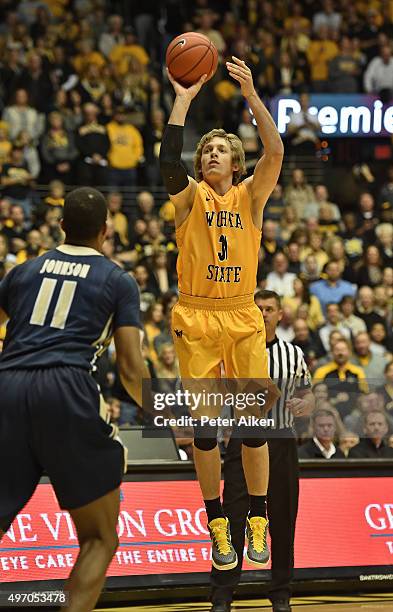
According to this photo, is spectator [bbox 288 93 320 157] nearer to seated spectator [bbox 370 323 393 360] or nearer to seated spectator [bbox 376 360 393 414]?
seated spectator [bbox 370 323 393 360]

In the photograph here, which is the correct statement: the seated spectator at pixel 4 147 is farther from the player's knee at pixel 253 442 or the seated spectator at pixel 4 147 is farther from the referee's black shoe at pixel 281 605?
the referee's black shoe at pixel 281 605

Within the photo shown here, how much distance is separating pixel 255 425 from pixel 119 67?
10930 mm

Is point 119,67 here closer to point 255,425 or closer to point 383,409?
point 383,409

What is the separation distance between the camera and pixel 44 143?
15273 millimetres

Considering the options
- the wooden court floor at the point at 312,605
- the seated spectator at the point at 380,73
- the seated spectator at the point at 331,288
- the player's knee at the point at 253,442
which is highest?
the seated spectator at the point at 380,73

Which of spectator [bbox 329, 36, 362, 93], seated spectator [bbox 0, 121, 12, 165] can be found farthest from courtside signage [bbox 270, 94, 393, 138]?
seated spectator [bbox 0, 121, 12, 165]

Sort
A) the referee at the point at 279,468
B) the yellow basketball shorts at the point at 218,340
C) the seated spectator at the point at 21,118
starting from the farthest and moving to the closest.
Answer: the seated spectator at the point at 21,118 < the referee at the point at 279,468 < the yellow basketball shorts at the point at 218,340

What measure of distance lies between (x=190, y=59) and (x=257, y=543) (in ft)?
9.71

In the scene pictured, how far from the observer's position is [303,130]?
15.7 m

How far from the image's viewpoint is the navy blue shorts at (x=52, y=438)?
4910mm

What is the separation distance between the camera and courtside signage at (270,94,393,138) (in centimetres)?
1331

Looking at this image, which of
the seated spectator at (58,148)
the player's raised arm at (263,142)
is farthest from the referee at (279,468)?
the seated spectator at (58,148)

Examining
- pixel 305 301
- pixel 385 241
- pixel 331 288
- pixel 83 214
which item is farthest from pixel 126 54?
pixel 83 214

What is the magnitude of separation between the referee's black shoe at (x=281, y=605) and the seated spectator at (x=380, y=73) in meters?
11.5
